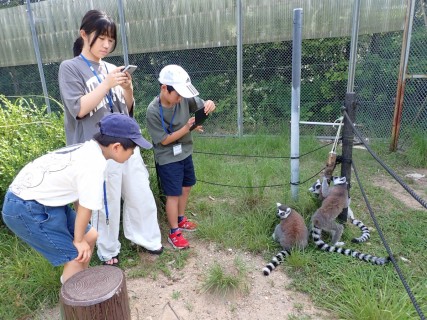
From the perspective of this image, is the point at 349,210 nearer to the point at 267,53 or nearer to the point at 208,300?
the point at 208,300

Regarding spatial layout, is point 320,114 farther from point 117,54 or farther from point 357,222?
point 117,54

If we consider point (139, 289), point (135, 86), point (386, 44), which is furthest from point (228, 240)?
point (135, 86)

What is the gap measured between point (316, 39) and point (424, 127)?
7.12 ft

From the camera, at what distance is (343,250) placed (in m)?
2.67

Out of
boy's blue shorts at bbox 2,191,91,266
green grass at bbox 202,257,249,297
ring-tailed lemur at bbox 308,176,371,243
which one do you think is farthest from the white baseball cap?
ring-tailed lemur at bbox 308,176,371,243

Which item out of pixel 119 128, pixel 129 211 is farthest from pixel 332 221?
pixel 119 128

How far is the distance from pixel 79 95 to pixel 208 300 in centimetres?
164

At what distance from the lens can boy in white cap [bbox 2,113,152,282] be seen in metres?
1.71

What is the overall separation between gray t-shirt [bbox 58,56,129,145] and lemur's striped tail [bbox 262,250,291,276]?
163 cm

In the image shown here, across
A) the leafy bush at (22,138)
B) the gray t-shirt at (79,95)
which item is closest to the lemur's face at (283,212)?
the gray t-shirt at (79,95)

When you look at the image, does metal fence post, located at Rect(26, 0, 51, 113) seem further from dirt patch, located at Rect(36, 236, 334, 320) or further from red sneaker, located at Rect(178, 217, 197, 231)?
dirt patch, located at Rect(36, 236, 334, 320)

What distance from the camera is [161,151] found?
275 centimetres

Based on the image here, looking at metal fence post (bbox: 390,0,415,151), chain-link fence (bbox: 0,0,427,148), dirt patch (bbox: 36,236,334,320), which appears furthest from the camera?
chain-link fence (bbox: 0,0,427,148)

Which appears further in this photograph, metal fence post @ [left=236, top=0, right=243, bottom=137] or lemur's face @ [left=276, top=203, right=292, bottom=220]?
metal fence post @ [left=236, top=0, right=243, bottom=137]
